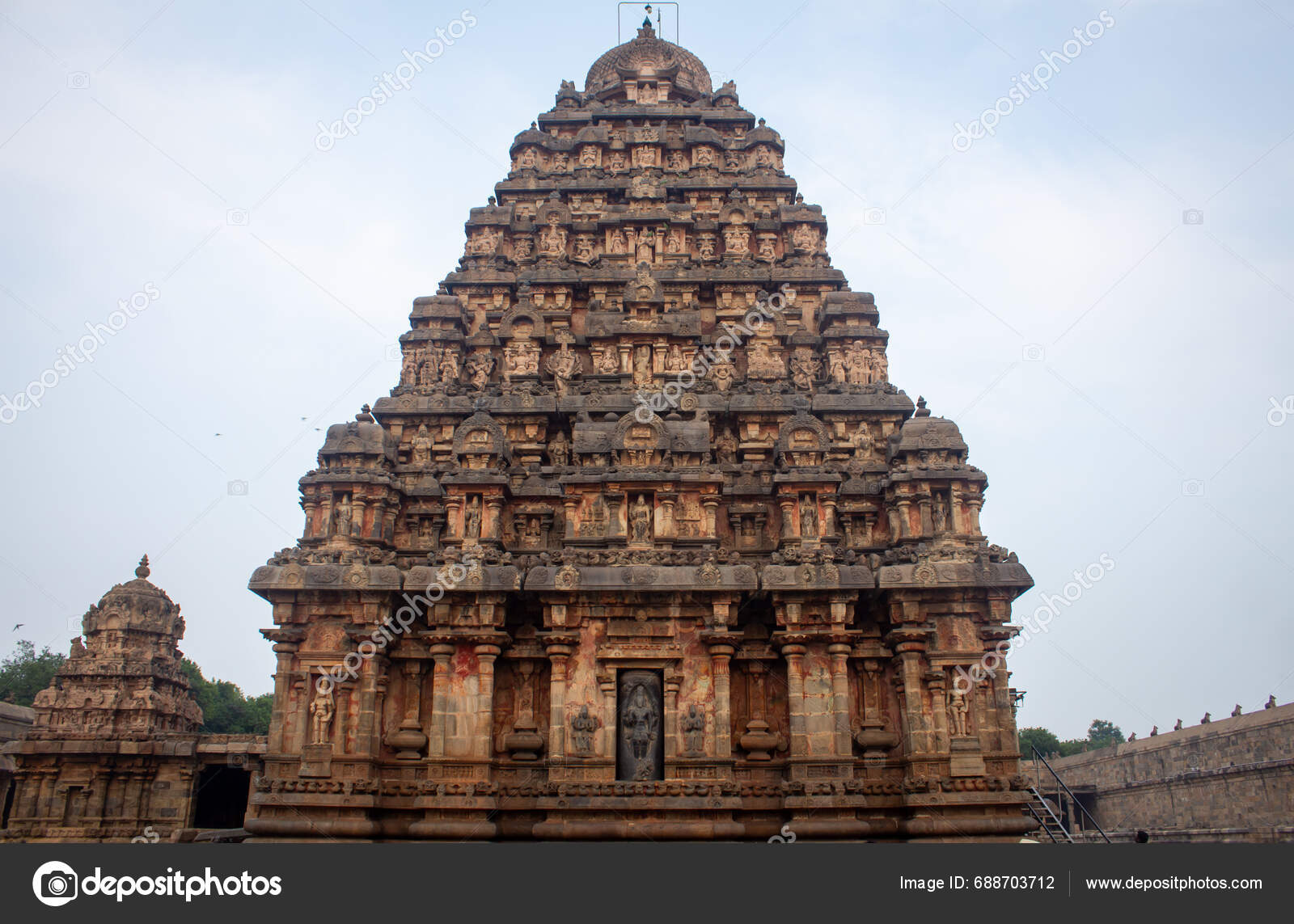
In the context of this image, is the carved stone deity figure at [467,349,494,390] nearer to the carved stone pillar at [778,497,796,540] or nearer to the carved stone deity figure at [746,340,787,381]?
the carved stone deity figure at [746,340,787,381]

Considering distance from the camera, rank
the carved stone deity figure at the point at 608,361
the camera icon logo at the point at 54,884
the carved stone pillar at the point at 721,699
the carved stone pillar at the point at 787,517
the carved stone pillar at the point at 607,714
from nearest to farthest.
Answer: the camera icon logo at the point at 54,884 < the carved stone pillar at the point at 721,699 < the carved stone pillar at the point at 607,714 < the carved stone pillar at the point at 787,517 < the carved stone deity figure at the point at 608,361

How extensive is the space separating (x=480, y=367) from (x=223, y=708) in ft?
201

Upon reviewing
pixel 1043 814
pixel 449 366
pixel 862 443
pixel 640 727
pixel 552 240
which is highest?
pixel 552 240

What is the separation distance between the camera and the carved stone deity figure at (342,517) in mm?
19000

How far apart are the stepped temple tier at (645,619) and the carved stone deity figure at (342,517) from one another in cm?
5

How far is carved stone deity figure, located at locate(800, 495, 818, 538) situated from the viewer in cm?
1914

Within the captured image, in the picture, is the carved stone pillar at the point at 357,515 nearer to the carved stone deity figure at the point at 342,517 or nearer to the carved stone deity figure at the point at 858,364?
the carved stone deity figure at the point at 342,517

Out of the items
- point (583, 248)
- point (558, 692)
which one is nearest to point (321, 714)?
point (558, 692)

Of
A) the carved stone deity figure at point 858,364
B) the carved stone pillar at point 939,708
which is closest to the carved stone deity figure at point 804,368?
the carved stone deity figure at point 858,364

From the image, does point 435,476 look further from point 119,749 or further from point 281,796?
point 119,749

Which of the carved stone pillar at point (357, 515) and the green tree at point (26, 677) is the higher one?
the green tree at point (26, 677)

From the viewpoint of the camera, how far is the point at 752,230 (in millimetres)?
26703

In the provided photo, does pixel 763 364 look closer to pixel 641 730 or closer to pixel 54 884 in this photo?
pixel 641 730

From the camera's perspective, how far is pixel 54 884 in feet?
35.8
